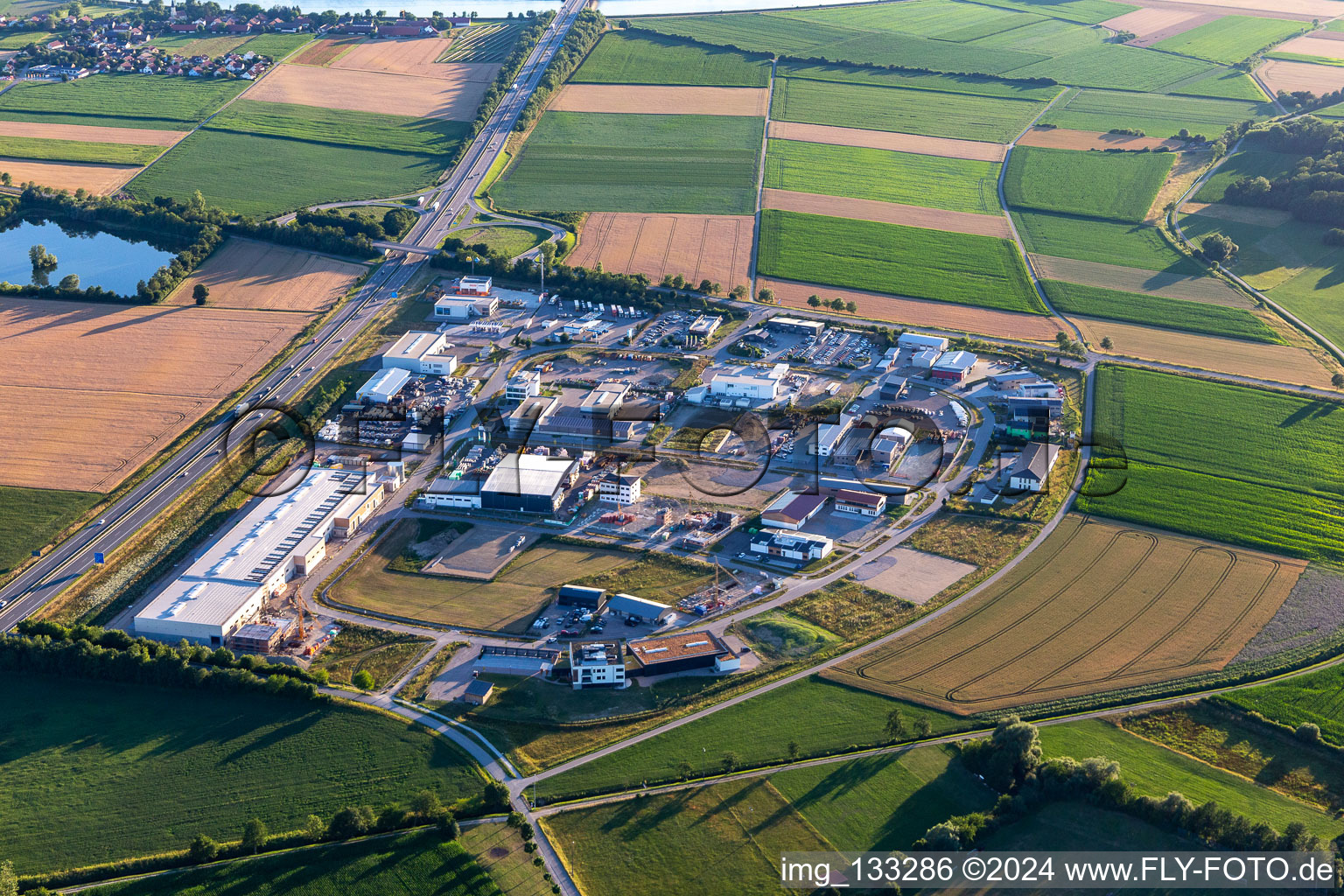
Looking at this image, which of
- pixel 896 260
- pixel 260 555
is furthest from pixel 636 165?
pixel 260 555

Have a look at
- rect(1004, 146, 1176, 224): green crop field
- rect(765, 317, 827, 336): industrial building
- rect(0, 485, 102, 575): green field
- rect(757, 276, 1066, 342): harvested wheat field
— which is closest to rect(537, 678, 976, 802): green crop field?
rect(0, 485, 102, 575): green field

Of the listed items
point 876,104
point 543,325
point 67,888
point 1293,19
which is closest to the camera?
point 67,888

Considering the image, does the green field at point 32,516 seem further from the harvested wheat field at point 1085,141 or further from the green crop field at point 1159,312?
the harvested wheat field at point 1085,141

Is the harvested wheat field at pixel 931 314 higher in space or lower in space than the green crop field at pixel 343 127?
lower

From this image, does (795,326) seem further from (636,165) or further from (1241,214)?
(1241,214)

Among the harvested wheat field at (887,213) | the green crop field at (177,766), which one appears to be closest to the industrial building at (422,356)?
the green crop field at (177,766)

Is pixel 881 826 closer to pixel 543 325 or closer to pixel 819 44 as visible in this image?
pixel 543 325

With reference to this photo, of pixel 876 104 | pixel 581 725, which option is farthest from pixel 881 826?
pixel 876 104
